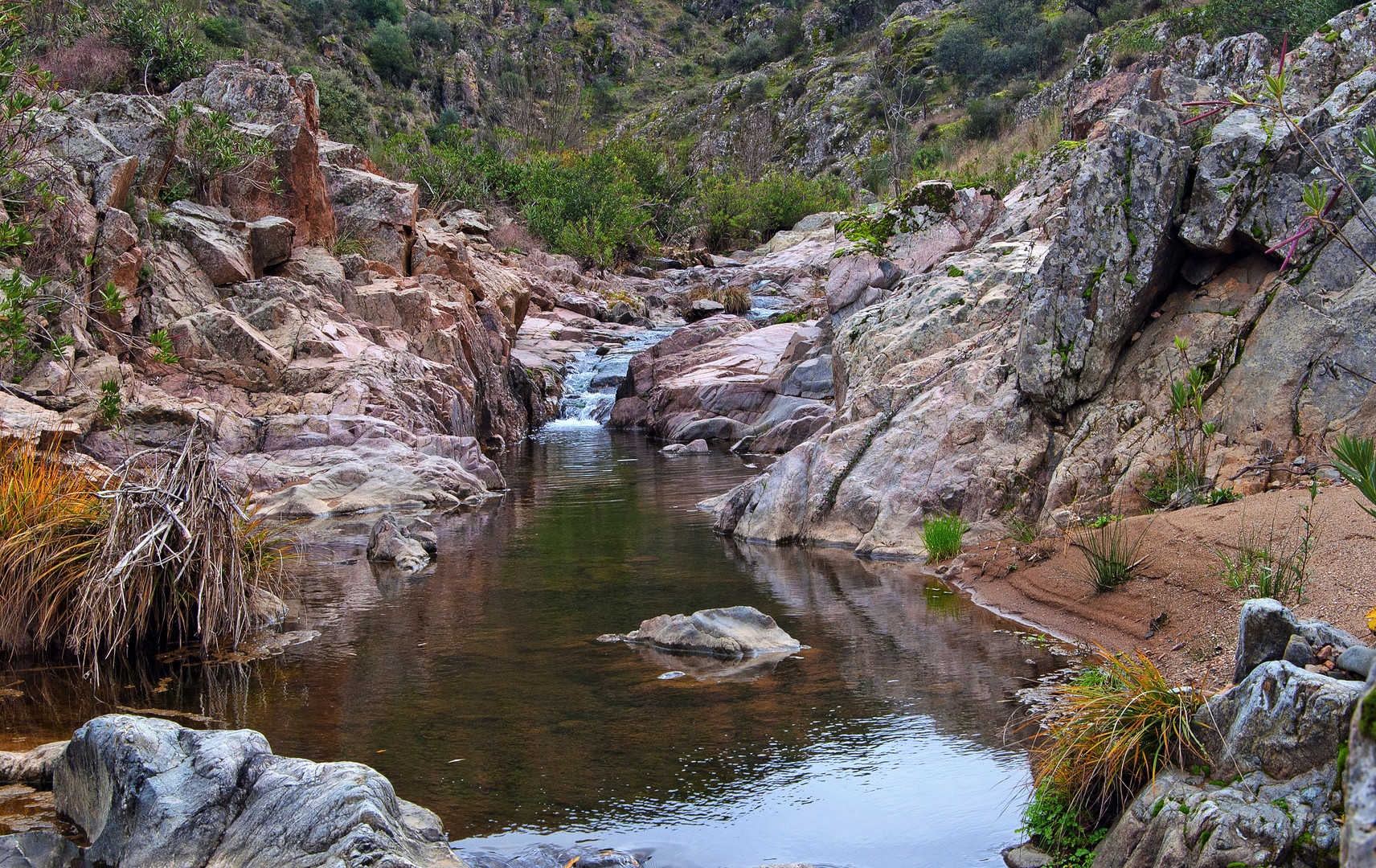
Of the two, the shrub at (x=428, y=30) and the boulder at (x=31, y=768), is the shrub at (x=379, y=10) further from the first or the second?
the boulder at (x=31, y=768)

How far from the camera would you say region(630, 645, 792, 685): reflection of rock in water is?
23.1ft

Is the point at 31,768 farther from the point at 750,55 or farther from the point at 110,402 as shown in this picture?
the point at 750,55

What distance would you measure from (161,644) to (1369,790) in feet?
26.0

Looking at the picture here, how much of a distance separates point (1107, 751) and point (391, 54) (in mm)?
70030

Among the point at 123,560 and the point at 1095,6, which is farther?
the point at 1095,6

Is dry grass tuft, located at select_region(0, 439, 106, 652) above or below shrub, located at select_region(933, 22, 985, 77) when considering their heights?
below

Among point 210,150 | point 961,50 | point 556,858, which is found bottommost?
point 556,858

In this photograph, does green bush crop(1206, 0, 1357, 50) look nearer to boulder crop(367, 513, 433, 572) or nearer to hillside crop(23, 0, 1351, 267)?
hillside crop(23, 0, 1351, 267)

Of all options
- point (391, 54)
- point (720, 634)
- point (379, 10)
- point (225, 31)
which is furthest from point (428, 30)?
point (720, 634)

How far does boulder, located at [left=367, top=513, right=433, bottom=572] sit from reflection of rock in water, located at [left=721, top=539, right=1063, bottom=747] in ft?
12.1

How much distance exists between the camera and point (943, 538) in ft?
32.8

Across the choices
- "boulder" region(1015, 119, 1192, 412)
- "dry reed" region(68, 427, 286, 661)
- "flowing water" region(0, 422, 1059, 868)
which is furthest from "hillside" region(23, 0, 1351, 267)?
"dry reed" region(68, 427, 286, 661)

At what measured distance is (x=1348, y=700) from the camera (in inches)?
137

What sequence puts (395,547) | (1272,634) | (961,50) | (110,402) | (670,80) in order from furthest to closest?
1. (670,80)
2. (961,50)
3. (395,547)
4. (110,402)
5. (1272,634)
